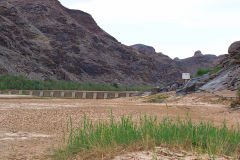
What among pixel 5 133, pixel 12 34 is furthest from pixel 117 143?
pixel 12 34

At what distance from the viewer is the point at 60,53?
57.5 m

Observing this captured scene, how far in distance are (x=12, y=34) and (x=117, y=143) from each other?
160 feet

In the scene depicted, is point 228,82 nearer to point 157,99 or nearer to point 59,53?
point 157,99

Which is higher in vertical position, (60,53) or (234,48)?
(60,53)

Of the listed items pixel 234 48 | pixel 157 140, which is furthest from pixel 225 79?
pixel 157 140

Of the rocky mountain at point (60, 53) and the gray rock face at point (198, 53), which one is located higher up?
the gray rock face at point (198, 53)

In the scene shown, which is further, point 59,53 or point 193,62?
point 193,62

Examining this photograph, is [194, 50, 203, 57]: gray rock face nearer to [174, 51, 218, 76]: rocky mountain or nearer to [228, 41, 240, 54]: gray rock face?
[174, 51, 218, 76]: rocky mountain

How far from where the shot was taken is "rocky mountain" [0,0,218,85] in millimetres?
45688

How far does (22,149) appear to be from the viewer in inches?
193

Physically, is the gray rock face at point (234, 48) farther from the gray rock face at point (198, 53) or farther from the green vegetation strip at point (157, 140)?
the gray rock face at point (198, 53)

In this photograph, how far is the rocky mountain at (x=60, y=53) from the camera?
150 ft

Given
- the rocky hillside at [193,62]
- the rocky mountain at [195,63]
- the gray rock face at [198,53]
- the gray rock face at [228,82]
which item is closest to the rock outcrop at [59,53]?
the rocky hillside at [193,62]

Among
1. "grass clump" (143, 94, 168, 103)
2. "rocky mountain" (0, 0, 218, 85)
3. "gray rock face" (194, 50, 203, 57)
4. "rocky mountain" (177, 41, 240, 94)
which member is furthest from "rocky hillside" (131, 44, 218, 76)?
"grass clump" (143, 94, 168, 103)
